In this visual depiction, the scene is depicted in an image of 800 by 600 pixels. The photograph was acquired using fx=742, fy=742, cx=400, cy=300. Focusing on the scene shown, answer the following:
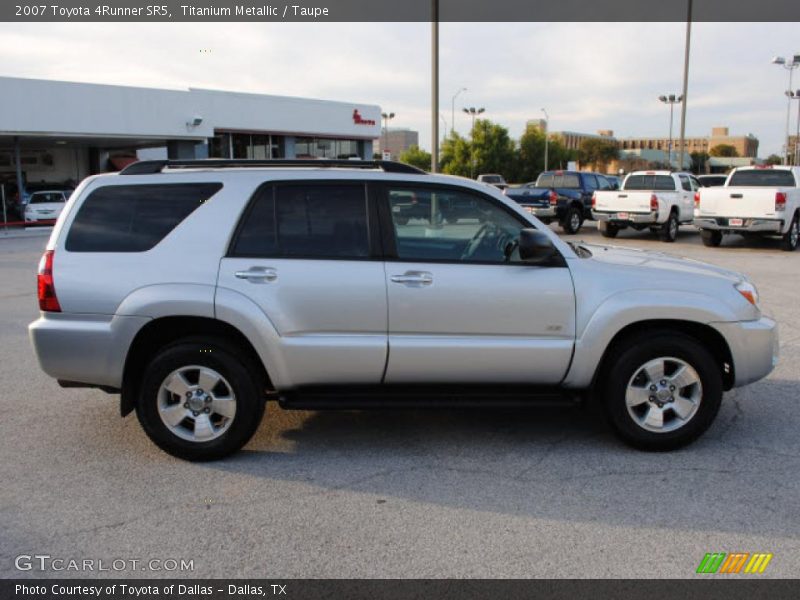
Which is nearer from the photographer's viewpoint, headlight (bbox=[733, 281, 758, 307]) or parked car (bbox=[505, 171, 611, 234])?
headlight (bbox=[733, 281, 758, 307])

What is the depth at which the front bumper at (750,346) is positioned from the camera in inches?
190

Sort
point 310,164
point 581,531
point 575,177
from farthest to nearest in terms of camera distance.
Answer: point 575,177
point 310,164
point 581,531

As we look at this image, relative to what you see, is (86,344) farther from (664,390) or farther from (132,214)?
(664,390)

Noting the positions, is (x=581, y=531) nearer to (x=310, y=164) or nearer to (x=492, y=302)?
(x=492, y=302)

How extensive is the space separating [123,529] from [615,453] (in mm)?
3036

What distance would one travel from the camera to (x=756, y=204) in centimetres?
1748

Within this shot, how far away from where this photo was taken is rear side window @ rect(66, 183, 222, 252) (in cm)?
471

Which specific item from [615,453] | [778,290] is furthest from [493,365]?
[778,290]

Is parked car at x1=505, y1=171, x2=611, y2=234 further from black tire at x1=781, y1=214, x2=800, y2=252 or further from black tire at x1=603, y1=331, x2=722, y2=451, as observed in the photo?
black tire at x1=603, y1=331, x2=722, y2=451

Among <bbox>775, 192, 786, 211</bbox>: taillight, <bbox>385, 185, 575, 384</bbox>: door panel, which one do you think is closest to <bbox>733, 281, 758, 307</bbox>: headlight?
<bbox>385, 185, 575, 384</bbox>: door panel

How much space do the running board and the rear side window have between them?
1.33 metres

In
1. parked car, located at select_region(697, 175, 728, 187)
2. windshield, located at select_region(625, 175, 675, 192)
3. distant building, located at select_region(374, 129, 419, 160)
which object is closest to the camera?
windshield, located at select_region(625, 175, 675, 192)

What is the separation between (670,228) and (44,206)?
23775 mm
